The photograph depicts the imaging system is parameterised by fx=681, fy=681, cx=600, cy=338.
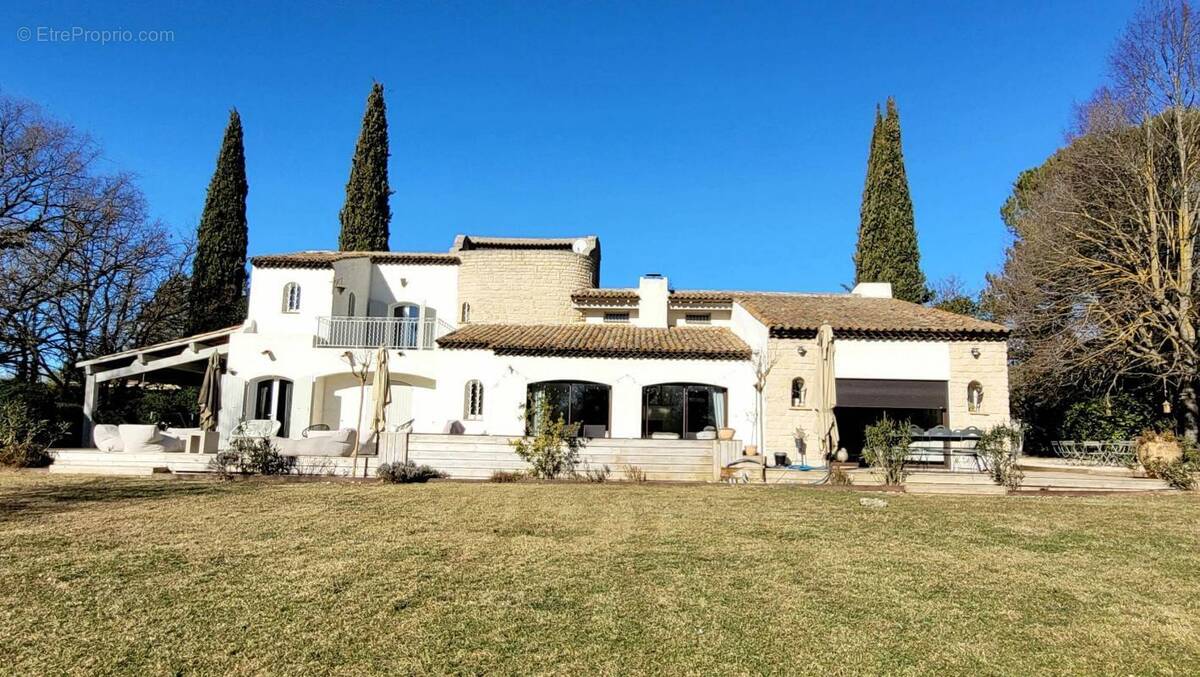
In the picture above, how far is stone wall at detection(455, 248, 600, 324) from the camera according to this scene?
1008 inches

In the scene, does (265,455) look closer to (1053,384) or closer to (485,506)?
(485,506)

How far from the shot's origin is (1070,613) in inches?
223

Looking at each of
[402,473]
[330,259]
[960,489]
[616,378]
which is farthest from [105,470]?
[960,489]

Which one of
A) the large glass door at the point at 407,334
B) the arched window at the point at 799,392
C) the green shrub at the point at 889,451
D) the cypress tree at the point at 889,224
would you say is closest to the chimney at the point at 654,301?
the arched window at the point at 799,392

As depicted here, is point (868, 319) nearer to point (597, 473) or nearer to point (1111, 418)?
point (597, 473)

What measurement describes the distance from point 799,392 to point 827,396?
474 cm

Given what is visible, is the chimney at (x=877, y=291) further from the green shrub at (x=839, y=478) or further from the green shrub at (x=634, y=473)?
the green shrub at (x=634, y=473)

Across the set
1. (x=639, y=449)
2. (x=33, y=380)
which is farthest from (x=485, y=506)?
(x=33, y=380)

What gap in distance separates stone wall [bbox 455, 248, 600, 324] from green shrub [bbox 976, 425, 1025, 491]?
14.9 metres

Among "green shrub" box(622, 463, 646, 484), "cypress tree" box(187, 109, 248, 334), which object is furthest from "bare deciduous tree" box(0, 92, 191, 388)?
"green shrub" box(622, 463, 646, 484)

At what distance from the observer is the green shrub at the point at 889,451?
1366 cm

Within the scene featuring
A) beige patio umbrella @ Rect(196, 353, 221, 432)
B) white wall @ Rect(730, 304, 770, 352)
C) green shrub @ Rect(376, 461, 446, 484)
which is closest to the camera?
green shrub @ Rect(376, 461, 446, 484)

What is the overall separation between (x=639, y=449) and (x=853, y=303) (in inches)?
457

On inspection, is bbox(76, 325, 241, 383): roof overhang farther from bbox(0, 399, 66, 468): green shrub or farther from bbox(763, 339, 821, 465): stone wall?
bbox(763, 339, 821, 465): stone wall
